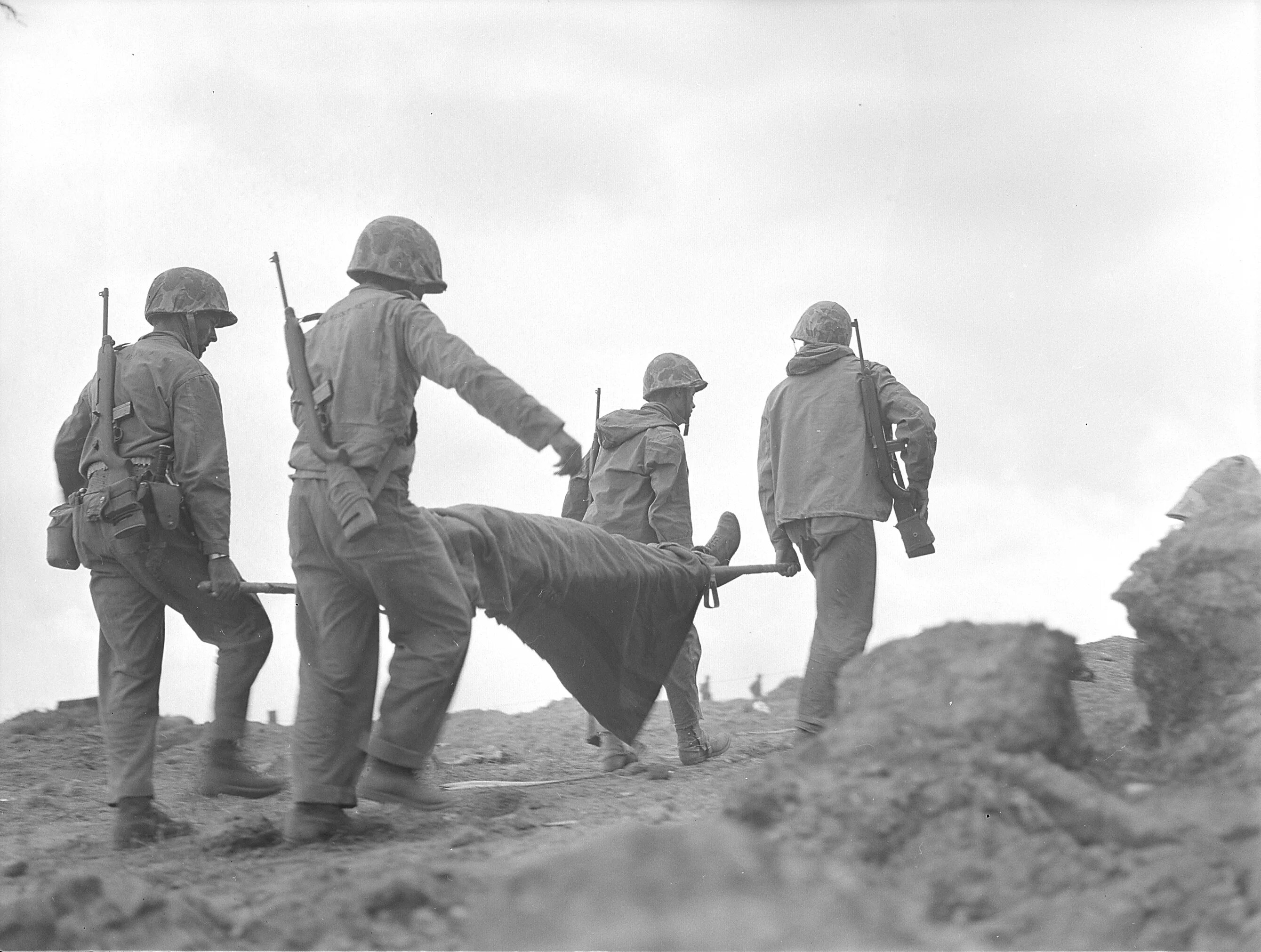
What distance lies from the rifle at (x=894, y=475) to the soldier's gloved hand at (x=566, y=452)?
2.83 metres

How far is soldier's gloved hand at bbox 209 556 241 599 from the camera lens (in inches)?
243

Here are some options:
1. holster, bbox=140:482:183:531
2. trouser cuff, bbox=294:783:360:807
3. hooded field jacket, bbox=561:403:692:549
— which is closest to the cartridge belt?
holster, bbox=140:482:183:531

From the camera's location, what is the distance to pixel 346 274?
5660 millimetres

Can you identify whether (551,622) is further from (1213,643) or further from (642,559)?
(1213,643)

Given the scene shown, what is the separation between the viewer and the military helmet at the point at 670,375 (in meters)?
8.34

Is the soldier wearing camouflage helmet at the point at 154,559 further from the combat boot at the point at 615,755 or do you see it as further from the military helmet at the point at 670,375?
the military helmet at the point at 670,375

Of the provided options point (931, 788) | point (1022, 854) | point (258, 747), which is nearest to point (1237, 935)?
point (1022, 854)

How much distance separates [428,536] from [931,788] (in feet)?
7.59

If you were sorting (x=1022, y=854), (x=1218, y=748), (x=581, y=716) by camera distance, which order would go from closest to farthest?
1. (x=1022, y=854)
2. (x=1218, y=748)
3. (x=581, y=716)

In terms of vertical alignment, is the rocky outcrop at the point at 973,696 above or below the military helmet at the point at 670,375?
below

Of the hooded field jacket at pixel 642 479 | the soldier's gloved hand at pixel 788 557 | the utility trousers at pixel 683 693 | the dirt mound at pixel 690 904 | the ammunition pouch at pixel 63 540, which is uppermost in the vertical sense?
the hooded field jacket at pixel 642 479

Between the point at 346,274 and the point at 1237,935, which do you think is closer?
the point at 1237,935

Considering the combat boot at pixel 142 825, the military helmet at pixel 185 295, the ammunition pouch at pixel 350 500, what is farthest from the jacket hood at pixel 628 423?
the combat boot at pixel 142 825

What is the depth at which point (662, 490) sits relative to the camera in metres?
7.92
